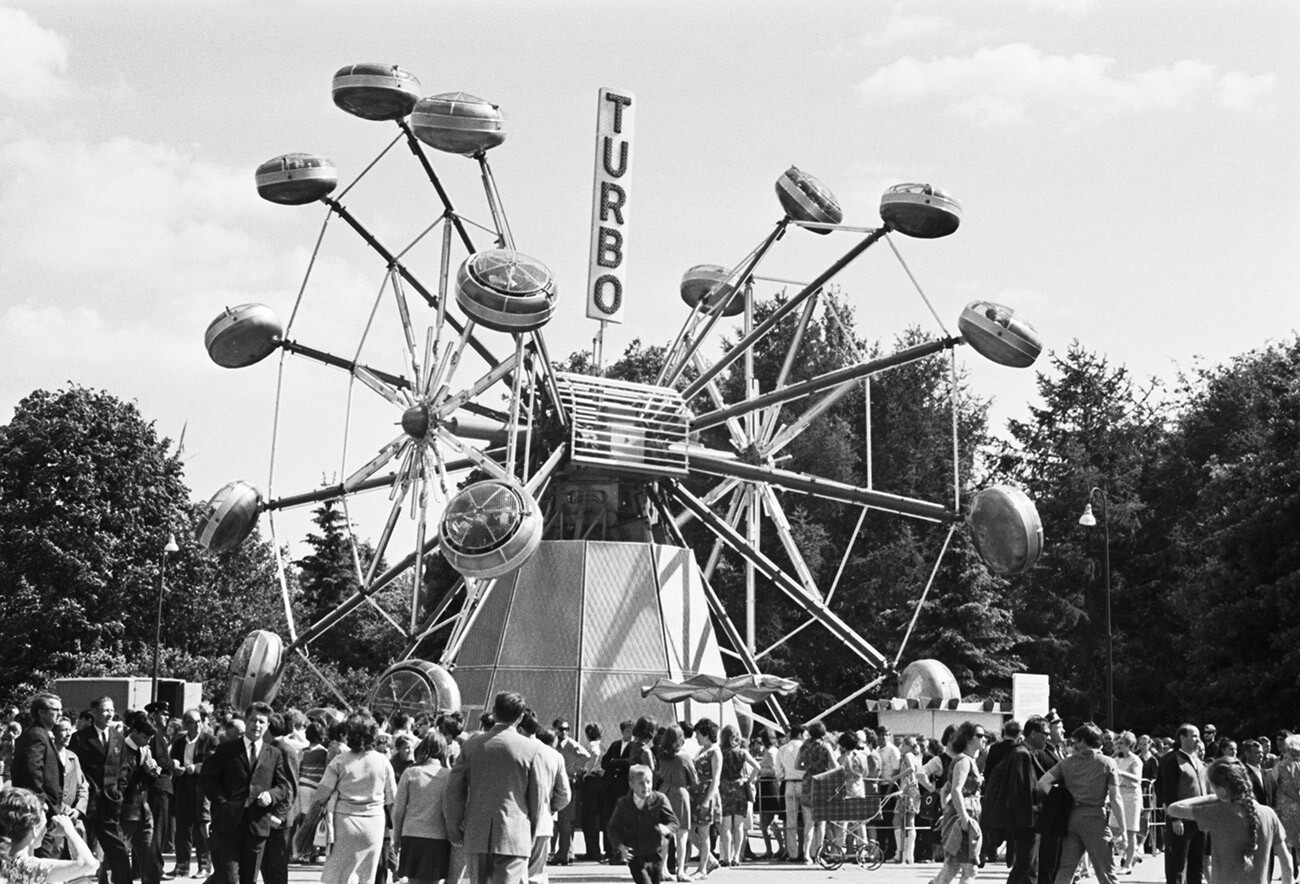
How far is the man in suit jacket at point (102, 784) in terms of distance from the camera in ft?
55.4

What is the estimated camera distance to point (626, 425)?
32.0m

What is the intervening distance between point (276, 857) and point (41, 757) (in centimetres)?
211

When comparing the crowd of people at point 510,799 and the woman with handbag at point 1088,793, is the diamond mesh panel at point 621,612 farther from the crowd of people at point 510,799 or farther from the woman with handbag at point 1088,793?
the woman with handbag at point 1088,793

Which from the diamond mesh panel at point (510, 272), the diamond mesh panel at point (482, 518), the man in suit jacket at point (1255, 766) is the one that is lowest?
the man in suit jacket at point (1255, 766)

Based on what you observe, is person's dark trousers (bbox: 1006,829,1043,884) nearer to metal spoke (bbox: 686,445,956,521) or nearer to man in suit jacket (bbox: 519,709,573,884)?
man in suit jacket (bbox: 519,709,573,884)

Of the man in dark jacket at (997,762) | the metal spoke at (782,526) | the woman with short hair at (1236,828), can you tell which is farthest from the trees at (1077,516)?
the woman with short hair at (1236,828)

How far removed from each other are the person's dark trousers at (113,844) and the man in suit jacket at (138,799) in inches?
5.6

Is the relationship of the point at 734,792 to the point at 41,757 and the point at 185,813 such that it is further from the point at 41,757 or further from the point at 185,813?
the point at 41,757

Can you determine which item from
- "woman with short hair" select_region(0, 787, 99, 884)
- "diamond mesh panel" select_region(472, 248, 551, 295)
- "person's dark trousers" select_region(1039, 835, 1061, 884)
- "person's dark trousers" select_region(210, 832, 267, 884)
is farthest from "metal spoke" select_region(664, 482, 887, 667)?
"woman with short hair" select_region(0, 787, 99, 884)

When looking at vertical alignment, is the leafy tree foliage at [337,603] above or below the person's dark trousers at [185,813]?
above

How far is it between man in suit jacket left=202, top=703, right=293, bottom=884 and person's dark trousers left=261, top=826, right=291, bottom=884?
60 cm

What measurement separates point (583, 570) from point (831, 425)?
34.2m

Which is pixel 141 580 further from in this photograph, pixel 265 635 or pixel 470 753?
pixel 470 753

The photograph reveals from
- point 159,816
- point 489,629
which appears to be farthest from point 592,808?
point 489,629
